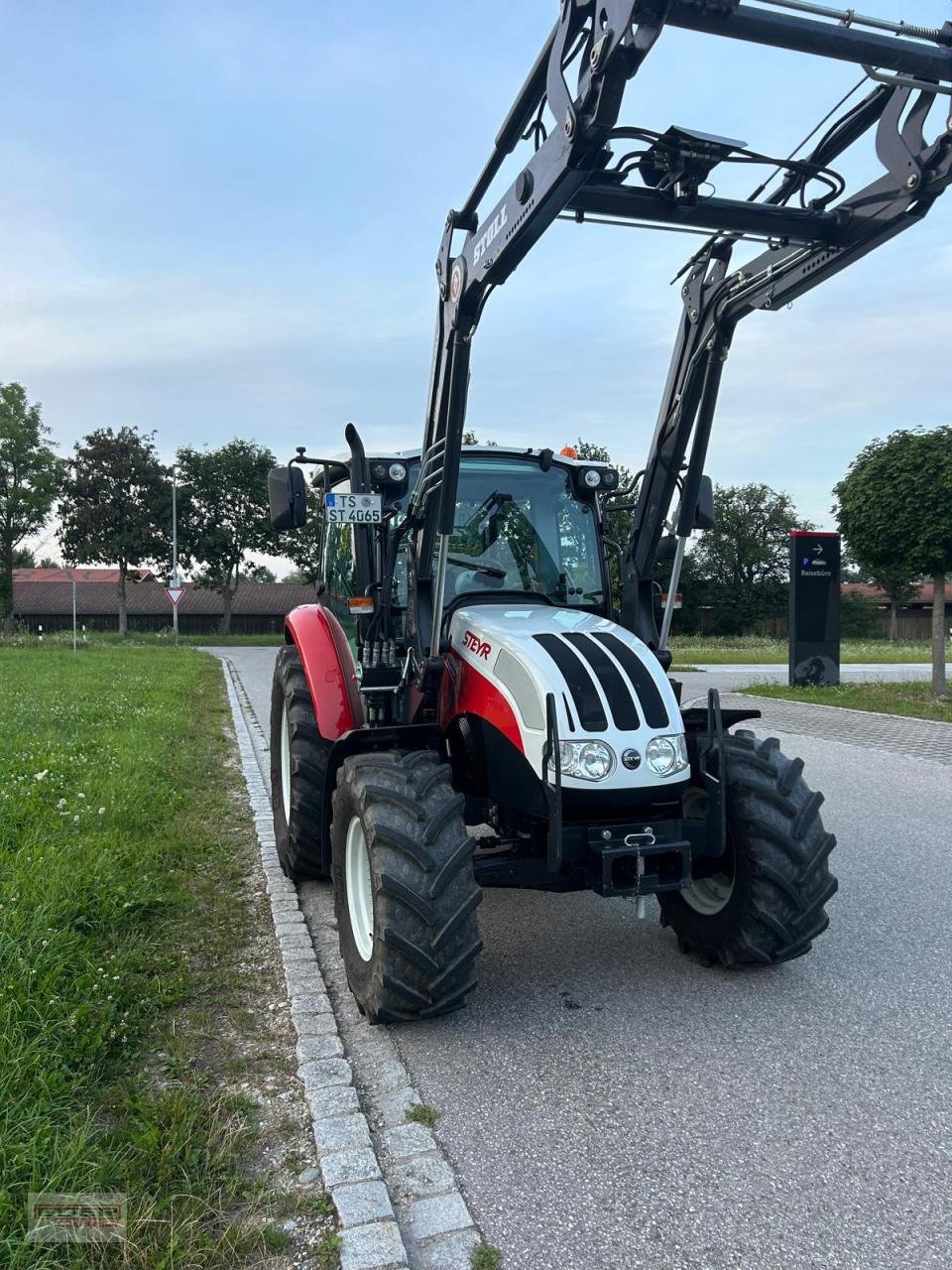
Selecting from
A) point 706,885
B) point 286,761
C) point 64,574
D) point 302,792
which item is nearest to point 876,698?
point 286,761

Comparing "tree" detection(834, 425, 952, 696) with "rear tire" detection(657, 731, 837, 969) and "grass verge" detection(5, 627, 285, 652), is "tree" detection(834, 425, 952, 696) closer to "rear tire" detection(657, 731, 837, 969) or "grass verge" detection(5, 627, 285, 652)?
"rear tire" detection(657, 731, 837, 969)

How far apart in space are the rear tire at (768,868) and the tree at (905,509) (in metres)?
11.1

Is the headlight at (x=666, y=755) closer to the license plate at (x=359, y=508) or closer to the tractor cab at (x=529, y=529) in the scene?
the tractor cab at (x=529, y=529)

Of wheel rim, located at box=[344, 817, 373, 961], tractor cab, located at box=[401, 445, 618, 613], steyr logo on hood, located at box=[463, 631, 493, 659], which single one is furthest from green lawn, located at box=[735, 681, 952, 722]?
wheel rim, located at box=[344, 817, 373, 961]

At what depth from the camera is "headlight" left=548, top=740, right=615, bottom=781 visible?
3506 millimetres

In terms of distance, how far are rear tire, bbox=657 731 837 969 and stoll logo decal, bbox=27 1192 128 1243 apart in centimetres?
247

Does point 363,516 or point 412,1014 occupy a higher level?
point 363,516

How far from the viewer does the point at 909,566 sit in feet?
46.2

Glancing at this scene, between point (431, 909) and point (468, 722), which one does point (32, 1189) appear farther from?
point (468, 722)

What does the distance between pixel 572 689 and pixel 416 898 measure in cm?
98

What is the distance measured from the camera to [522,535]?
4793 millimetres

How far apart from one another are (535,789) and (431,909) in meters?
0.65

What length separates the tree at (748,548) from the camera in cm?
6259

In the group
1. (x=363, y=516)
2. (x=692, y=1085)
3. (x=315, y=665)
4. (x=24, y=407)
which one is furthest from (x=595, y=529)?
(x=24, y=407)
